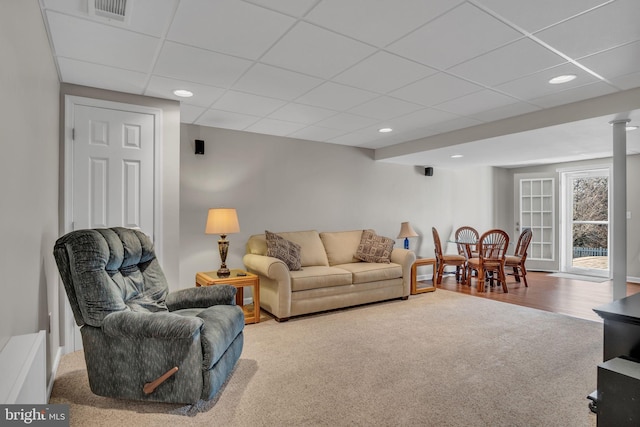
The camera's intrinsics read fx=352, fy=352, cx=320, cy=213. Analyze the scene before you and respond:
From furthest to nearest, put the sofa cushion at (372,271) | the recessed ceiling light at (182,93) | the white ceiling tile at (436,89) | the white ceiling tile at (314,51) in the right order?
the sofa cushion at (372,271) < the recessed ceiling light at (182,93) < the white ceiling tile at (436,89) < the white ceiling tile at (314,51)

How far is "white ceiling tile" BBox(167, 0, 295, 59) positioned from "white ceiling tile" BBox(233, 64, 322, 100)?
321 millimetres

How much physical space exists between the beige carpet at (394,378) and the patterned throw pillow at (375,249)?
1226 millimetres

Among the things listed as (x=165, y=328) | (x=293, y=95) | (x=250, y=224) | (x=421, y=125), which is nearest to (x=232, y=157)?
(x=250, y=224)

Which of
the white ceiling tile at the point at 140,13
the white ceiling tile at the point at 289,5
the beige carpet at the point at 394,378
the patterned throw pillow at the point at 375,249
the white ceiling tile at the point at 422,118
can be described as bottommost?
the beige carpet at the point at 394,378

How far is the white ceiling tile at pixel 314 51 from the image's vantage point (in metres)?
2.24

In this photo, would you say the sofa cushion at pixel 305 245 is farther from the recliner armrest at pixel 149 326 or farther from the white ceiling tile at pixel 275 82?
the recliner armrest at pixel 149 326

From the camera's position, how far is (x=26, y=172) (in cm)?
176

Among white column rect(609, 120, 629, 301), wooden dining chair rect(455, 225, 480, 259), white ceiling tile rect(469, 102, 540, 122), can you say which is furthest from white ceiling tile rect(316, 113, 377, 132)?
wooden dining chair rect(455, 225, 480, 259)

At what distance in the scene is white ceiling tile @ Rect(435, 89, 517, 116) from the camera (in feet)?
10.8

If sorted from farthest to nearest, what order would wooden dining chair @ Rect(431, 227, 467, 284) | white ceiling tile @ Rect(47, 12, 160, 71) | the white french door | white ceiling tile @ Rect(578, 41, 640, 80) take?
the white french door, wooden dining chair @ Rect(431, 227, 467, 284), white ceiling tile @ Rect(578, 41, 640, 80), white ceiling tile @ Rect(47, 12, 160, 71)

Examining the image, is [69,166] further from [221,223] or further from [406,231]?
[406,231]

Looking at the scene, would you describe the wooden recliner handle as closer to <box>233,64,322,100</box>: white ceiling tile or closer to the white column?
<box>233,64,322,100</box>: white ceiling tile

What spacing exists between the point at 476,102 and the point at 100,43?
323 cm

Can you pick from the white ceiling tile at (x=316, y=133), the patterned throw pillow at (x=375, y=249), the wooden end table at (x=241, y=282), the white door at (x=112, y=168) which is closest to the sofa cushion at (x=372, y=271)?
the patterned throw pillow at (x=375, y=249)
